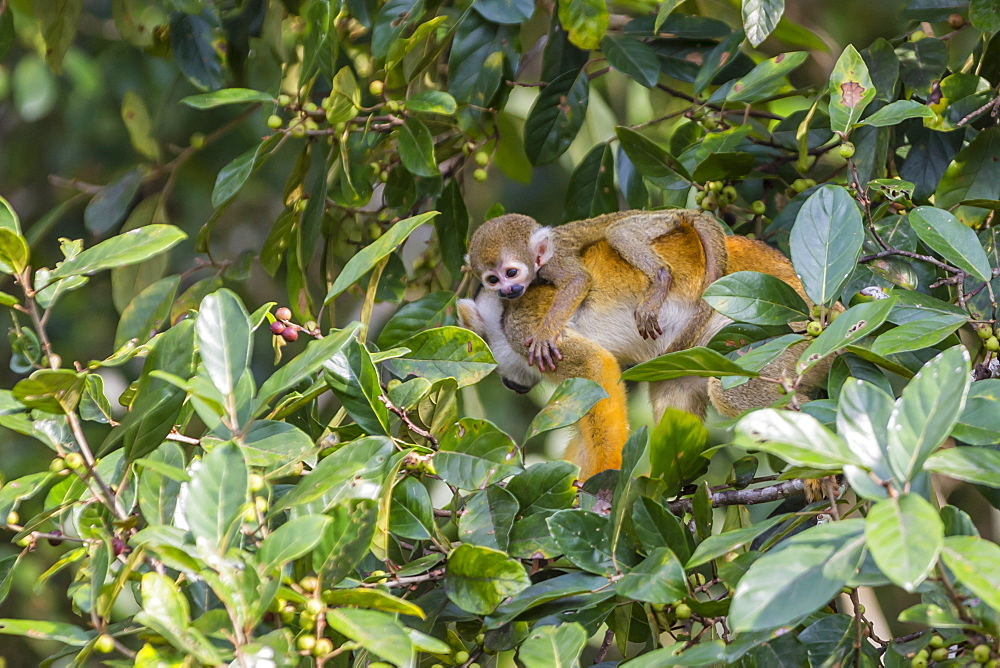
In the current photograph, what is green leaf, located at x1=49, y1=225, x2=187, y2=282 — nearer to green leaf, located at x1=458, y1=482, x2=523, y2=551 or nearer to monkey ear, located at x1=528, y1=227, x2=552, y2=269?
green leaf, located at x1=458, y1=482, x2=523, y2=551

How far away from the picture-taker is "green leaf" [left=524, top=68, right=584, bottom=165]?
8.05 feet

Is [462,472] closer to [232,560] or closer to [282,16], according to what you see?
[232,560]

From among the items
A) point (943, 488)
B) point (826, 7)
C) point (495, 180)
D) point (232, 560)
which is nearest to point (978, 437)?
point (232, 560)

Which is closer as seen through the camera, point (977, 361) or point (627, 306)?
point (977, 361)

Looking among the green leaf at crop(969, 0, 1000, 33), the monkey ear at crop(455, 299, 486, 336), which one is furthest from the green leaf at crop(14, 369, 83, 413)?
the green leaf at crop(969, 0, 1000, 33)

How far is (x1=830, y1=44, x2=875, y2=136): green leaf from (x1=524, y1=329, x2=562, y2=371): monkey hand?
3.26 feet

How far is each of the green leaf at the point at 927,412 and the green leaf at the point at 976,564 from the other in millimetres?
80

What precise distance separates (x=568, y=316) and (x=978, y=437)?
141cm

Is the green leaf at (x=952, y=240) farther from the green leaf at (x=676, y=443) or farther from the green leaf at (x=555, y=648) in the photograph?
the green leaf at (x=555, y=648)

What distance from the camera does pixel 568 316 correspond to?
250cm

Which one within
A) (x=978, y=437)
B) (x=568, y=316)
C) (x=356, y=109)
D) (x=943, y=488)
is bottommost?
(x=943, y=488)

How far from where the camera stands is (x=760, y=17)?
1960 millimetres

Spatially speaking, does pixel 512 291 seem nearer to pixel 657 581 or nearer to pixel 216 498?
pixel 657 581

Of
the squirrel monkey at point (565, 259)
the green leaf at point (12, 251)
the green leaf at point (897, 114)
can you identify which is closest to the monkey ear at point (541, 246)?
the squirrel monkey at point (565, 259)
